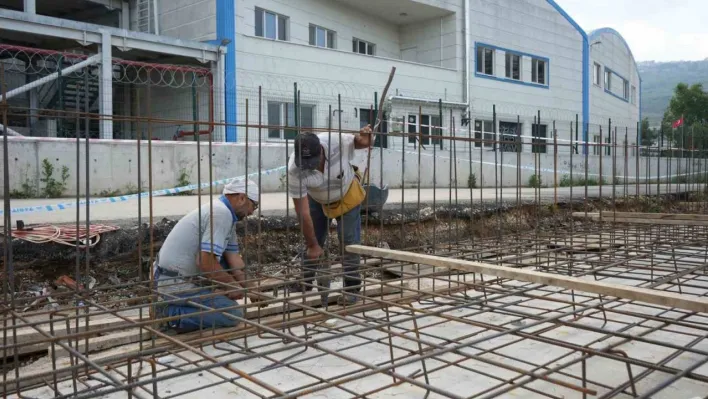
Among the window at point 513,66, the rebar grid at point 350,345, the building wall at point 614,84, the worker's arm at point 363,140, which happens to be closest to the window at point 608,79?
the building wall at point 614,84

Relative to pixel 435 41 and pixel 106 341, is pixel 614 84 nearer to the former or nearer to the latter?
pixel 435 41

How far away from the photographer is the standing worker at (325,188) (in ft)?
14.0

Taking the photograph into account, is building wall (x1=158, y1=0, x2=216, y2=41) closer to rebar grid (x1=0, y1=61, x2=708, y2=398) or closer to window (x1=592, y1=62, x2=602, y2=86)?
rebar grid (x1=0, y1=61, x2=708, y2=398)

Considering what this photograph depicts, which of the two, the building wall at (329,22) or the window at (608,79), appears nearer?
the building wall at (329,22)

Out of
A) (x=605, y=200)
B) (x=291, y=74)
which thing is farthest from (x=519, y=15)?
(x=605, y=200)

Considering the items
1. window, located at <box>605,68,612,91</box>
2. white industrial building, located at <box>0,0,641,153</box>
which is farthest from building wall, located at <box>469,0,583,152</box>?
window, located at <box>605,68,612,91</box>

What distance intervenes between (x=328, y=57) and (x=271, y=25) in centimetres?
168

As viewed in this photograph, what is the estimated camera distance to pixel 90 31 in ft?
37.7

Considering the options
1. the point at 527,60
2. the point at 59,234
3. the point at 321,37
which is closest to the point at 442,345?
the point at 59,234

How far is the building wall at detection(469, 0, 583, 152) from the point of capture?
19234mm

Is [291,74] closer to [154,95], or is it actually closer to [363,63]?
[363,63]

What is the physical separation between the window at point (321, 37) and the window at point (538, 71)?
8524mm

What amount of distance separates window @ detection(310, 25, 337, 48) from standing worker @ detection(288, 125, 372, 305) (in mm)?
12046

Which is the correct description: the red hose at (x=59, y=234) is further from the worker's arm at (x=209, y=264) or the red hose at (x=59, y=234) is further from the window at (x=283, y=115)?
the window at (x=283, y=115)
